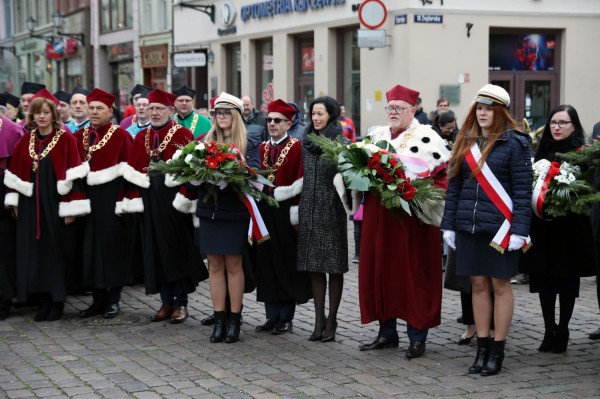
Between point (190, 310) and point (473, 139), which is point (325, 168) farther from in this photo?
point (190, 310)

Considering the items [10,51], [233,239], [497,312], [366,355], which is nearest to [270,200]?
[233,239]

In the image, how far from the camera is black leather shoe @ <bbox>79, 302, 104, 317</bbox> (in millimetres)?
9266

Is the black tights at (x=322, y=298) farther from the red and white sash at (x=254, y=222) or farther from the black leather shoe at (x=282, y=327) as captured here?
the red and white sash at (x=254, y=222)

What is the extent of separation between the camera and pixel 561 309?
25.2 feet

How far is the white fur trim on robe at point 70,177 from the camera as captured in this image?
8.84 m

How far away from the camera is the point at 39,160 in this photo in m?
8.96

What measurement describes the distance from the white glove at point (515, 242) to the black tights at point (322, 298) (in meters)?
1.75

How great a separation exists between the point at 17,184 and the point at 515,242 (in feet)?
14.9

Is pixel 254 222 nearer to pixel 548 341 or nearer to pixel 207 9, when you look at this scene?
pixel 548 341

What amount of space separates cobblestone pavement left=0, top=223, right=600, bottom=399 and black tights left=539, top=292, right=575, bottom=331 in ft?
0.76

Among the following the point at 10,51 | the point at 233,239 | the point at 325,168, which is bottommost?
the point at 233,239

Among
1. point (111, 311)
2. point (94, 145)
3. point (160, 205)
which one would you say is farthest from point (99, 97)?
point (111, 311)

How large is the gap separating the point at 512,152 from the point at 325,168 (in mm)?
1650

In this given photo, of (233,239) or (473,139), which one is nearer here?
(473,139)
